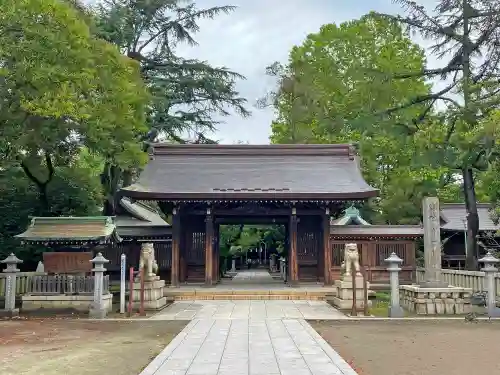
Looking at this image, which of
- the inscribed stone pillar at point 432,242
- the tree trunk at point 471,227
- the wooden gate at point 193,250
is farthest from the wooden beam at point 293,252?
the inscribed stone pillar at point 432,242

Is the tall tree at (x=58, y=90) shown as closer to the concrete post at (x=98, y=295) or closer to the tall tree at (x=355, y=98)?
the concrete post at (x=98, y=295)

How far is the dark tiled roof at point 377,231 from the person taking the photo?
71.1 feet

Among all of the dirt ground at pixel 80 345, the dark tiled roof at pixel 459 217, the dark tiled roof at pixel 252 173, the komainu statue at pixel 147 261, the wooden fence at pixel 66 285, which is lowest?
the dirt ground at pixel 80 345

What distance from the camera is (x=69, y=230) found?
15.4 metres

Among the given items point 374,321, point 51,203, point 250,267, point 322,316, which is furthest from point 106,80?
point 250,267

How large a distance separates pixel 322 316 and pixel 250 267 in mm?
31747

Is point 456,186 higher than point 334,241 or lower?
higher

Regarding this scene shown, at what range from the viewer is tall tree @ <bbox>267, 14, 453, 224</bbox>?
2761 centimetres

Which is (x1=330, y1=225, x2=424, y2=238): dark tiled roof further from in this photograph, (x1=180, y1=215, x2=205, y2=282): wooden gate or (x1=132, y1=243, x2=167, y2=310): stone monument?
(x1=132, y1=243, x2=167, y2=310): stone monument

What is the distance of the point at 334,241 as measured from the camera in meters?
21.5

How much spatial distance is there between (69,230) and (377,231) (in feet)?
41.6

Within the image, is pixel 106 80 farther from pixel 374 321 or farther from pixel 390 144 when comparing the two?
pixel 390 144

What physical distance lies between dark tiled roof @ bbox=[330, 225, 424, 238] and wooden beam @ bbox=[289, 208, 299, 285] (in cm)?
198

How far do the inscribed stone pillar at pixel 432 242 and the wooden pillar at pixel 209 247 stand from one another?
894 centimetres
